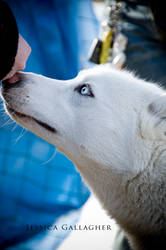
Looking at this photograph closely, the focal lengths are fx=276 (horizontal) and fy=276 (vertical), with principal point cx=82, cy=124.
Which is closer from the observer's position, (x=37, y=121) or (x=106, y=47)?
(x=37, y=121)

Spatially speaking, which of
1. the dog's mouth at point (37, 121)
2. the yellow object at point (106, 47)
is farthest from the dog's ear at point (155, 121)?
the yellow object at point (106, 47)

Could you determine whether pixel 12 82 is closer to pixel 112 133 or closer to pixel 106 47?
pixel 112 133

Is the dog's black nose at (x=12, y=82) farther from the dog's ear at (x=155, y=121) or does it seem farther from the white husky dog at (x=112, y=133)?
the dog's ear at (x=155, y=121)

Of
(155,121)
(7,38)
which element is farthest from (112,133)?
(7,38)

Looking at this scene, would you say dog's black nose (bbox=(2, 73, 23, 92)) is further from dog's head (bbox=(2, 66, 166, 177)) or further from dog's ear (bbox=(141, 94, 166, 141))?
dog's ear (bbox=(141, 94, 166, 141))

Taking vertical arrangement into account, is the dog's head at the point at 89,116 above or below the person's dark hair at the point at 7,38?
below

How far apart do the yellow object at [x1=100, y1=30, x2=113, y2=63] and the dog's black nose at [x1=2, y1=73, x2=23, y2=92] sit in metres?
1.54

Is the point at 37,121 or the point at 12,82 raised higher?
the point at 12,82

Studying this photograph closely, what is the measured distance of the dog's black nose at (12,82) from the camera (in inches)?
66.9

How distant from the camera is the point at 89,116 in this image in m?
1.76

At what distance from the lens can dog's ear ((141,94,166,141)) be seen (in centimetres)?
172

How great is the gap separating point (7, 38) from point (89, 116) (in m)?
0.67

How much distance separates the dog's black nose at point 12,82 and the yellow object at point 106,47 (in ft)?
5.04

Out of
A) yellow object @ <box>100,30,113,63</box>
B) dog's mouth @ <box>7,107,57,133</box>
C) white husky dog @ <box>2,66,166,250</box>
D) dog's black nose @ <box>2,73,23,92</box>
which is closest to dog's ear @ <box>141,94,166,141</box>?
white husky dog @ <box>2,66,166,250</box>
